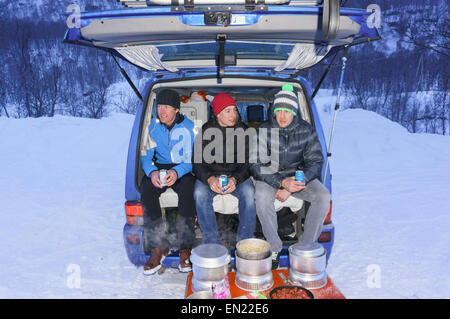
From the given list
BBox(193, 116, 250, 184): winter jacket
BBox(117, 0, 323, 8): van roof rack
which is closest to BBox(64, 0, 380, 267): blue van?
BBox(117, 0, 323, 8): van roof rack

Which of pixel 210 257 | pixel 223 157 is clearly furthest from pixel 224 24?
pixel 210 257

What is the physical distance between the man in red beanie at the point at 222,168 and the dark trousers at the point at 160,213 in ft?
0.26

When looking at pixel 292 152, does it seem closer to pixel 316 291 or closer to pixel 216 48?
pixel 216 48

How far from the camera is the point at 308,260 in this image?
6.55 ft

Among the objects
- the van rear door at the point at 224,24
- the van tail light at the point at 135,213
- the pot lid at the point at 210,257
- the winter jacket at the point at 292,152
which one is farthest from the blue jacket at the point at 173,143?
the pot lid at the point at 210,257

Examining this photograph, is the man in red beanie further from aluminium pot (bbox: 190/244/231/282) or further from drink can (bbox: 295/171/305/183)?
aluminium pot (bbox: 190/244/231/282)

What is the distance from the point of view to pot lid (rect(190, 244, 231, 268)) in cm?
193

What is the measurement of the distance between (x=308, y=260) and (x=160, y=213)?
50.3 inches

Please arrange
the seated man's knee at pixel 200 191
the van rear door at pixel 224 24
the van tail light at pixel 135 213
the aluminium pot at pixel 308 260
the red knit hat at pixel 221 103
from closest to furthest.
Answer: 1. the van rear door at pixel 224 24
2. the aluminium pot at pixel 308 260
3. the van tail light at pixel 135 213
4. the seated man's knee at pixel 200 191
5. the red knit hat at pixel 221 103

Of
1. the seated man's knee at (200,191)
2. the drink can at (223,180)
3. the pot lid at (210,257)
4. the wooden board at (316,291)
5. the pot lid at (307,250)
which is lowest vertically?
the wooden board at (316,291)

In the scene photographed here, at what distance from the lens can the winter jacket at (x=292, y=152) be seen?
110 inches

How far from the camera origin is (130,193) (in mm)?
2672

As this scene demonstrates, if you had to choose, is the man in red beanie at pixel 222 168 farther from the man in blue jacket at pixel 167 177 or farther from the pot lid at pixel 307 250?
the pot lid at pixel 307 250
